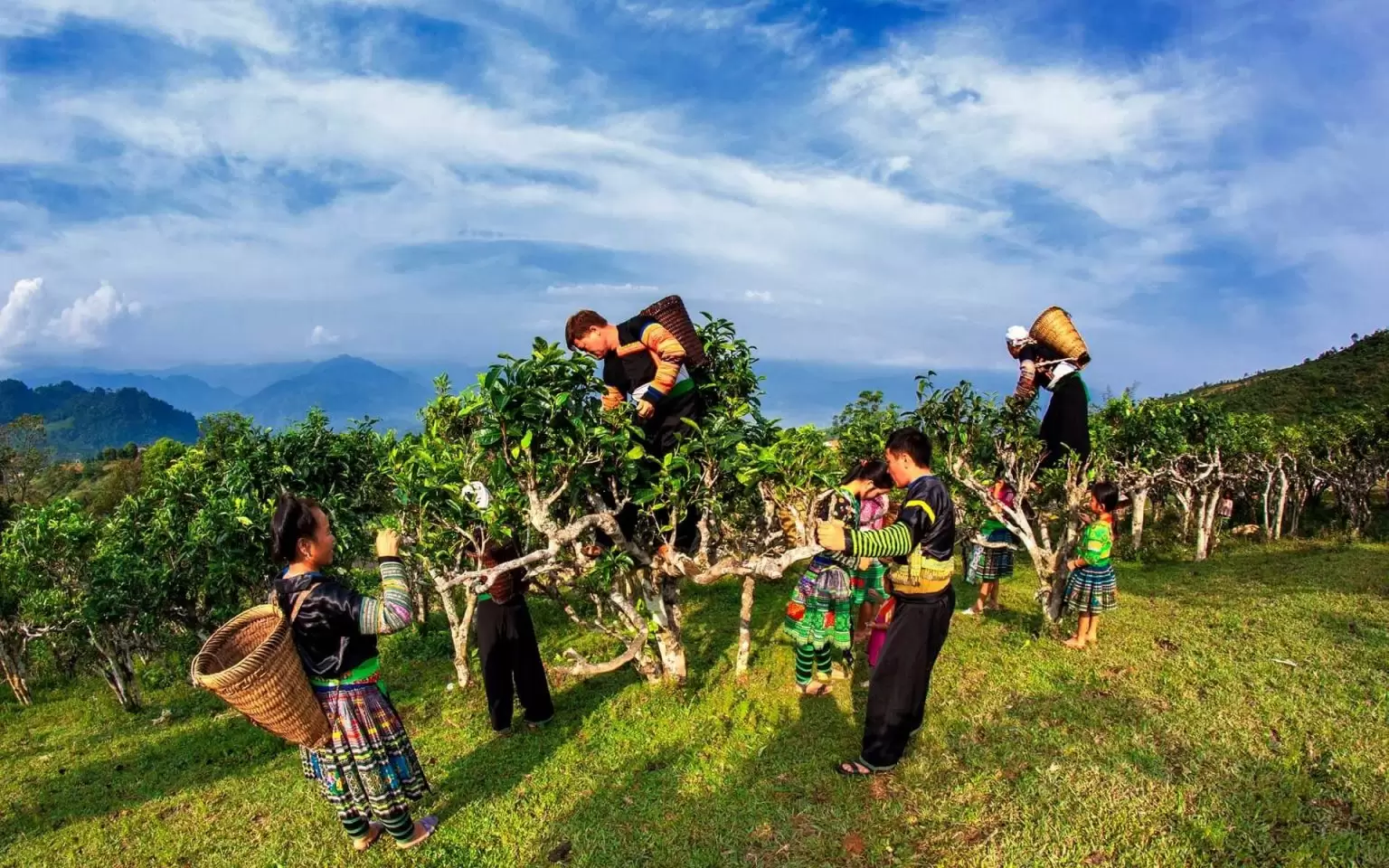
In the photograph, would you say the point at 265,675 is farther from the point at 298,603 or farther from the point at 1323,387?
the point at 1323,387

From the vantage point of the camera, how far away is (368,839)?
5.52m

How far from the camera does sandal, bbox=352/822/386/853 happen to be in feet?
17.9

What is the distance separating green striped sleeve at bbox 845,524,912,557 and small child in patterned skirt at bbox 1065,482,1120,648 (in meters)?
4.51

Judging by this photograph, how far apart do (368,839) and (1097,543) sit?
819 centimetres

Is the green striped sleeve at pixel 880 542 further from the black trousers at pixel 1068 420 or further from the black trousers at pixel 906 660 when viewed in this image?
the black trousers at pixel 1068 420

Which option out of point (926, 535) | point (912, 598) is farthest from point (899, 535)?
point (912, 598)

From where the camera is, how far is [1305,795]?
5.11 meters

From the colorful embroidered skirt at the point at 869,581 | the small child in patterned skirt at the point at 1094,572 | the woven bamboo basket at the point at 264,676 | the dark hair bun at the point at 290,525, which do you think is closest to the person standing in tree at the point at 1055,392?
the small child in patterned skirt at the point at 1094,572

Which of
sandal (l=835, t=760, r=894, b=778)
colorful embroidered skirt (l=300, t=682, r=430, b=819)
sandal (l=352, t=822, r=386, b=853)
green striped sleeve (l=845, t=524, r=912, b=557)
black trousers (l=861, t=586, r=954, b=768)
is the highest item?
green striped sleeve (l=845, t=524, r=912, b=557)

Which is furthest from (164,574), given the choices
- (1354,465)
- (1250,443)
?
(1354,465)

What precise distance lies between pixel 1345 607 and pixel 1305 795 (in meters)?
6.47

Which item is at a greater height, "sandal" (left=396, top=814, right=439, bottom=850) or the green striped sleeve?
the green striped sleeve

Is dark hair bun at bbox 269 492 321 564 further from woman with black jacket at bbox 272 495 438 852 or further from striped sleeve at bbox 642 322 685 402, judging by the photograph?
striped sleeve at bbox 642 322 685 402

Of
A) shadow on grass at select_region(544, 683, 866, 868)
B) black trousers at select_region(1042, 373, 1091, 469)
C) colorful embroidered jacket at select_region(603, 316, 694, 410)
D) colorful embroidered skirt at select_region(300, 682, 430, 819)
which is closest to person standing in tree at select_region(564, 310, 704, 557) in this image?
colorful embroidered jacket at select_region(603, 316, 694, 410)
